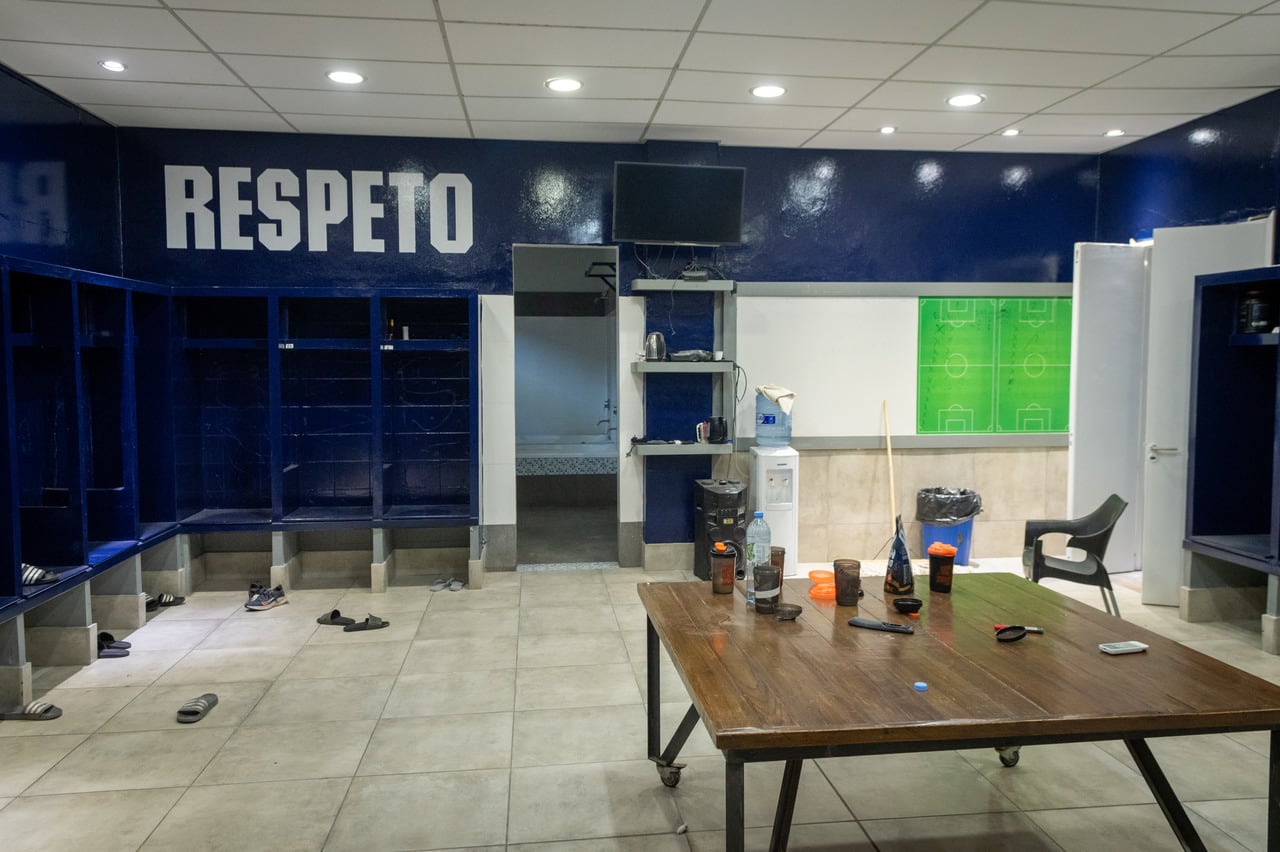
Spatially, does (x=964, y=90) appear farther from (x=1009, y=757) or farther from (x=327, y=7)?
(x=1009, y=757)

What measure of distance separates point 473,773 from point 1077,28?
4475 millimetres

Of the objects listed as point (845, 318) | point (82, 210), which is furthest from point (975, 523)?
point (82, 210)

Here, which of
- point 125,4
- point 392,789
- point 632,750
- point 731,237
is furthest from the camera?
point 731,237

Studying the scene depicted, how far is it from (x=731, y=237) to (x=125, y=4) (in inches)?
150

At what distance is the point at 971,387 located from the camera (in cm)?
676

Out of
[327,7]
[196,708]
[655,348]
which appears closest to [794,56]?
[655,348]

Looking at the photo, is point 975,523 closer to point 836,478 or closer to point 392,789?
point 836,478

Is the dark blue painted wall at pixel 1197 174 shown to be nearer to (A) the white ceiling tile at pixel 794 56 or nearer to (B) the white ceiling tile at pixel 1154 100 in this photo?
(B) the white ceiling tile at pixel 1154 100

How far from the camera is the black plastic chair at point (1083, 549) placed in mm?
4504

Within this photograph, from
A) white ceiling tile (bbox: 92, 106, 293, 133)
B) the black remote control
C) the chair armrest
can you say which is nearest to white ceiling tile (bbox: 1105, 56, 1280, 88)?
the chair armrest

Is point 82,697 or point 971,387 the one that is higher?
point 971,387

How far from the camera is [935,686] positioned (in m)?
2.26

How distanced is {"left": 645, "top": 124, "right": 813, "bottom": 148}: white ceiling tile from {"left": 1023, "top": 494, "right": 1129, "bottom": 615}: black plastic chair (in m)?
3.21

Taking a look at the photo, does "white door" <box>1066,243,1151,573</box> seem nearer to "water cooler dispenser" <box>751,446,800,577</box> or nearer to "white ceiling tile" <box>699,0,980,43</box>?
"water cooler dispenser" <box>751,446,800,577</box>
